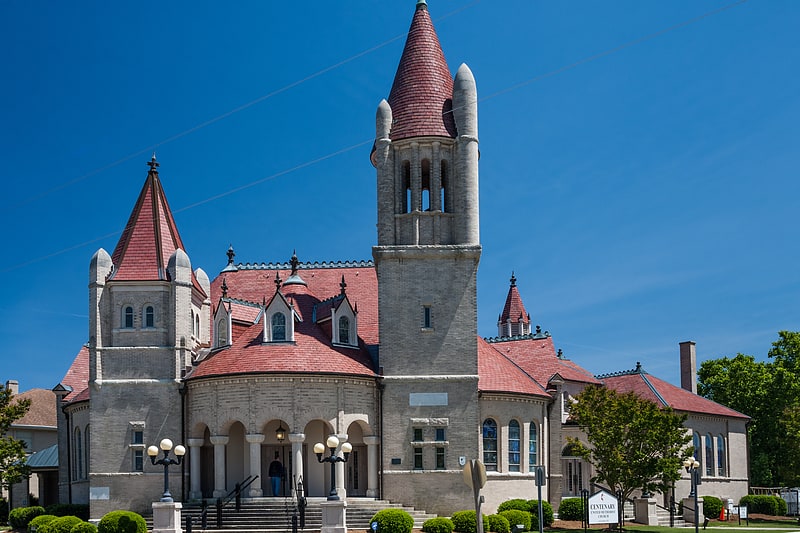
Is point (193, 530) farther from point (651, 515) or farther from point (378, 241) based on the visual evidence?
point (651, 515)

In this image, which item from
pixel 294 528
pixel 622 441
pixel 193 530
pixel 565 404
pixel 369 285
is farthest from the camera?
pixel 565 404

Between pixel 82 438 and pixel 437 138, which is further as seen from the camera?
pixel 82 438

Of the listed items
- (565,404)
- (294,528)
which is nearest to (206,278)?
(294,528)

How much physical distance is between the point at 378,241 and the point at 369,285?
724 centimetres

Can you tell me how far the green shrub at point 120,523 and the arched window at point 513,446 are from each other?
1688 centimetres

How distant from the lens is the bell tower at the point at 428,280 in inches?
1735

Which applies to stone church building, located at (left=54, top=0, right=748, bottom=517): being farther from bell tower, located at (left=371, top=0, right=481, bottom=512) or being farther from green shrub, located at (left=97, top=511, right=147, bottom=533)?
green shrub, located at (left=97, top=511, right=147, bottom=533)

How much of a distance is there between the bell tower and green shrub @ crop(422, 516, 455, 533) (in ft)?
12.8

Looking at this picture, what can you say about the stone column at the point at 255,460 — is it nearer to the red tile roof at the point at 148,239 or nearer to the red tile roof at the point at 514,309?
the red tile roof at the point at 148,239

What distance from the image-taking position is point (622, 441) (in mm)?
43438

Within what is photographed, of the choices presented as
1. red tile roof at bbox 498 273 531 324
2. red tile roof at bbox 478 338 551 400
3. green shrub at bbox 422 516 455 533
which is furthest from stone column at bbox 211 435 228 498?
red tile roof at bbox 498 273 531 324

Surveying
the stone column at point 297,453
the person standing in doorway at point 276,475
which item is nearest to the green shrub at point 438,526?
the stone column at point 297,453

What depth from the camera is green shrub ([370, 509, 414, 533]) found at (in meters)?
37.9

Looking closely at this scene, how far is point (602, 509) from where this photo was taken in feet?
111
